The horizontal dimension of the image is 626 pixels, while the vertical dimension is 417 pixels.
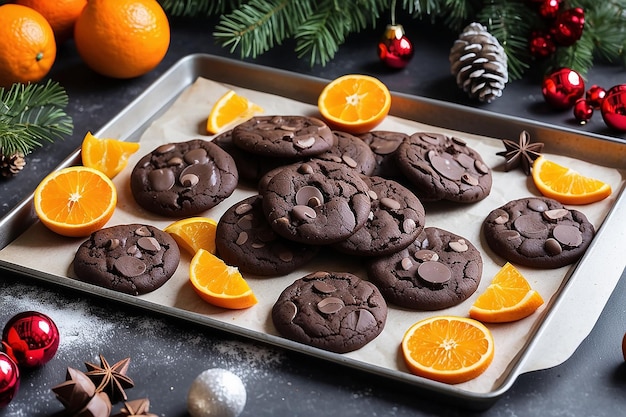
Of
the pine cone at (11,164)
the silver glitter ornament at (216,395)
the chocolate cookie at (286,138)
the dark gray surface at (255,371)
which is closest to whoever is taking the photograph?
the silver glitter ornament at (216,395)

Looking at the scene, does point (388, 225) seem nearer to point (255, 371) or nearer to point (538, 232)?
point (538, 232)

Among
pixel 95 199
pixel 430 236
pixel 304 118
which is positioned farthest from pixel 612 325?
pixel 95 199

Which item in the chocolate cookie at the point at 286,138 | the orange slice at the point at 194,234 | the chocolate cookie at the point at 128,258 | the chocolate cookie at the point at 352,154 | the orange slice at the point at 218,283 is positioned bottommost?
the orange slice at the point at 194,234

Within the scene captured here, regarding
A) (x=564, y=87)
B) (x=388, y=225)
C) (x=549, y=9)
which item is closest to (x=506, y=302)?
(x=388, y=225)

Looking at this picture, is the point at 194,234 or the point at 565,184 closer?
the point at 194,234

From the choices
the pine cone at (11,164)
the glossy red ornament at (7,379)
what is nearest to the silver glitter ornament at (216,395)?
the glossy red ornament at (7,379)

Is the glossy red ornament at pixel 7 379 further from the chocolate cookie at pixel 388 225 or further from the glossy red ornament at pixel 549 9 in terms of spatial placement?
the glossy red ornament at pixel 549 9

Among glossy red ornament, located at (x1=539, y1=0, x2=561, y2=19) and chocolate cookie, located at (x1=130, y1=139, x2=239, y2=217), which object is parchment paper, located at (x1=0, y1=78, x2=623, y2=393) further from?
glossy red ornament, located at (x1=539, y1=0, x2=561, y2=19)

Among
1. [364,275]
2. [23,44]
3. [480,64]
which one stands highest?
[23,44]
